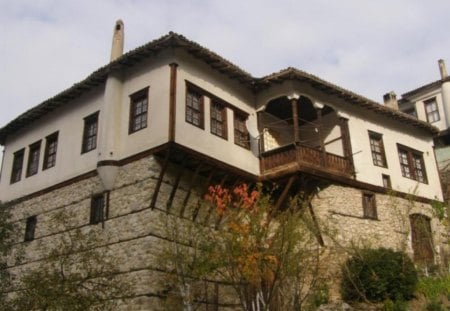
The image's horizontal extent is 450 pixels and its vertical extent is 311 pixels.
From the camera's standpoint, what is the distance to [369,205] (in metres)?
18.7

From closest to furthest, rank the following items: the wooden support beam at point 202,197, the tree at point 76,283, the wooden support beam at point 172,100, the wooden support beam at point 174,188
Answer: the tree at point 76,283 < the wooden support beam at point 172,100 < the wooden support beam at point 174,188 < the wooden support beam at point 202,197

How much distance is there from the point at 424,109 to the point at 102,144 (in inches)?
760

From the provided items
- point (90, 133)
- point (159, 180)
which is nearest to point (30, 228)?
point (90, 133)

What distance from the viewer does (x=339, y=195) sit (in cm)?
1780

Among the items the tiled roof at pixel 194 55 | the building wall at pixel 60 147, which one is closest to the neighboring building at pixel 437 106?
the tiled roof at pixel 194 55

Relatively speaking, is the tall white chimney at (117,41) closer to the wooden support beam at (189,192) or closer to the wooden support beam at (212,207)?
the wooden support beam at (189,192)

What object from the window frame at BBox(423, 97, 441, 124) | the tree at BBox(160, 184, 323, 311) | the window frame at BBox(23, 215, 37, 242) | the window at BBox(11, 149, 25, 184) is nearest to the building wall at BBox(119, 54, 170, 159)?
the tree at BBox(160, 184, 323, 311)

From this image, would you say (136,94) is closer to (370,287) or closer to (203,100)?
(203,100)

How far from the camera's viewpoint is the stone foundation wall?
1403 centimetres

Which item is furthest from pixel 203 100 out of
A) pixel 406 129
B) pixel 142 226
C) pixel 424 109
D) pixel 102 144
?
pixel 424 109

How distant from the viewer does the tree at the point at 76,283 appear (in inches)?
465

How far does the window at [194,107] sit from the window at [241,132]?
1.68 metres

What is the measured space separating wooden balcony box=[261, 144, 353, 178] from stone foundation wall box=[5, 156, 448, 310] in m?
0.74

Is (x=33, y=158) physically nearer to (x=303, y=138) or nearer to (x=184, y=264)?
(x=184, y=264)
